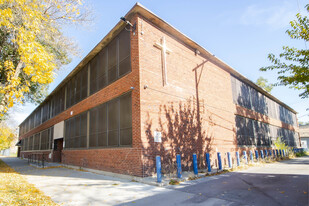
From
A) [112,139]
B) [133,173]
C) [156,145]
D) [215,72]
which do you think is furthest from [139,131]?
[215,72]

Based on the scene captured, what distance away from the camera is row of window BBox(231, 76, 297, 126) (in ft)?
57.8

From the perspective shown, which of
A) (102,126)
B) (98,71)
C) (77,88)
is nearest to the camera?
(102,126)

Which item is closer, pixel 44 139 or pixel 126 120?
pixel 126 120

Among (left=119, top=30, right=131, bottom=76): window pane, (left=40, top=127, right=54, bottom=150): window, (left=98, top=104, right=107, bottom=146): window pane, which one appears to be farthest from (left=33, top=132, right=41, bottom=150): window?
(left=119, top=30, right=131, bottom=76): window pane

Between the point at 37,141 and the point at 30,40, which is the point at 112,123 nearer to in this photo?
the point at 30,40

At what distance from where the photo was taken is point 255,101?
21.0 m

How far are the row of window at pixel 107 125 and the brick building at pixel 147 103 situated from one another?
48mm

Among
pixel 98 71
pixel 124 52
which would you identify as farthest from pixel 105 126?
pixel 124 52

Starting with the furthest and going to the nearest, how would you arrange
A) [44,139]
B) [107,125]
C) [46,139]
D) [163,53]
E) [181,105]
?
[44,139]
[46,139]
[107,125]
[181,105]
[163,53]

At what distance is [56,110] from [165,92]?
1528cm

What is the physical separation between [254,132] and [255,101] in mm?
3964

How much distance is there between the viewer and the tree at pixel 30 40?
260 inches

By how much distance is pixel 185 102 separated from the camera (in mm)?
11078

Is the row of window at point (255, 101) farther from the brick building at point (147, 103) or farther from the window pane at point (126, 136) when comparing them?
the window pane at point (126, 136)
